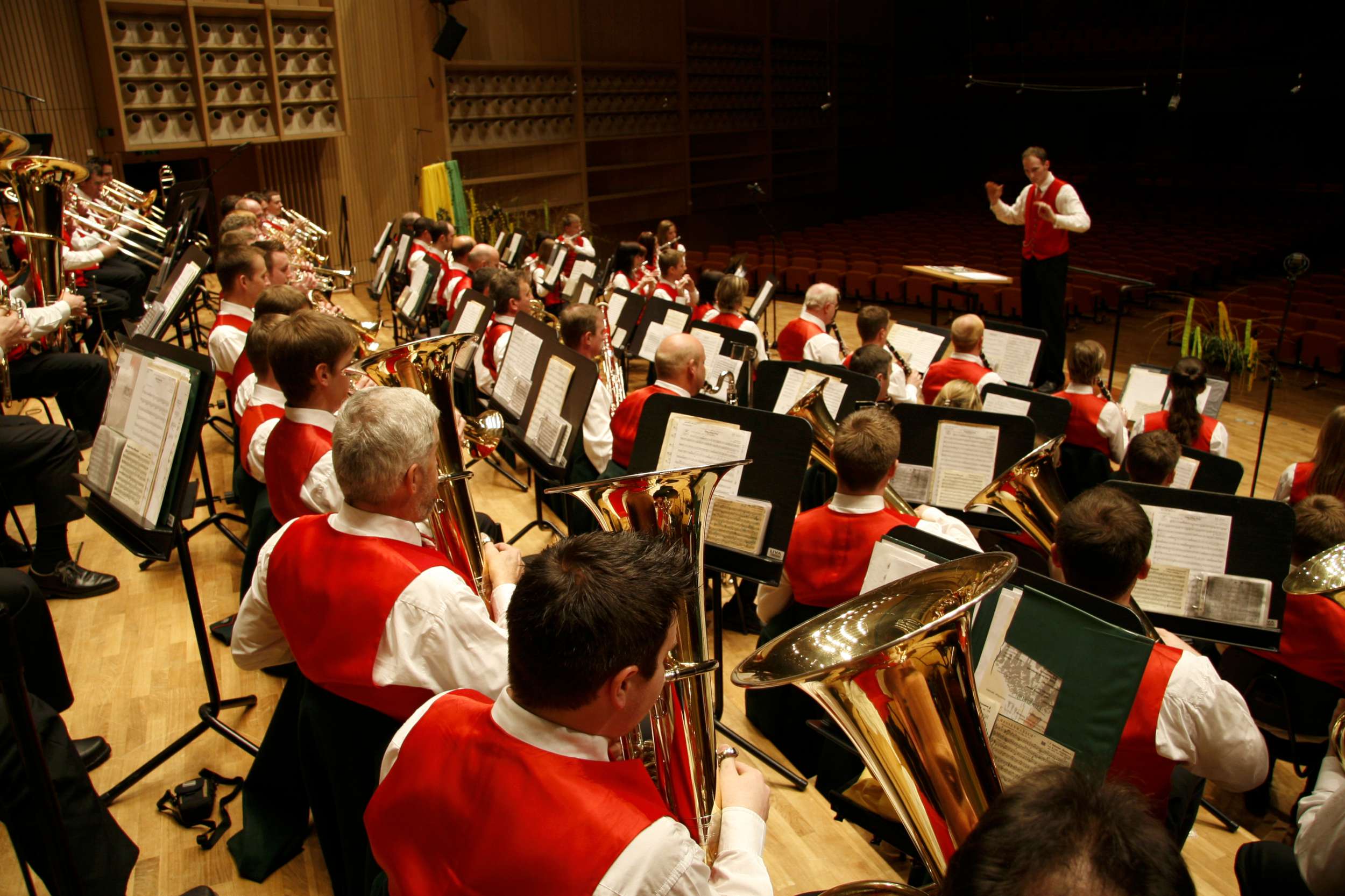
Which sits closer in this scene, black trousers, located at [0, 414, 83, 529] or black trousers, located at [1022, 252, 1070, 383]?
black trousers, located at [0, 414, 83, 529]

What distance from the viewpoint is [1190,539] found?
2848mm

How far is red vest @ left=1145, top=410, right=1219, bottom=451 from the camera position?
180 inches

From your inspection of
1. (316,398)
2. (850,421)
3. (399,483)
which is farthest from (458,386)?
(399,483)

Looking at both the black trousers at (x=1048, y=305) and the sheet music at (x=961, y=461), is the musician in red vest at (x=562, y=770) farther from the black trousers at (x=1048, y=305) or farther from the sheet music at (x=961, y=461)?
the black trousers at (x=1048, y=305)

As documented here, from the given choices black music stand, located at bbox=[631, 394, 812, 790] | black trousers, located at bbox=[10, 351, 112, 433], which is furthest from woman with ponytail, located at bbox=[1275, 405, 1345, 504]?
black trousers, located at bbox=[10, 351, 112, 433]

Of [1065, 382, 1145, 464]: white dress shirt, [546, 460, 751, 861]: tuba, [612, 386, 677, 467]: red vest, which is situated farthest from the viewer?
[1065, 382, 1145, 464]: white dress shirt

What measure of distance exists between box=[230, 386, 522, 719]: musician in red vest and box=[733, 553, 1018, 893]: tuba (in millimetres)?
674

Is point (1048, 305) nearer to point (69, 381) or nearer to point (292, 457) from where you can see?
point (292, 457)

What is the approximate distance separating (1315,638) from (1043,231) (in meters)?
5.62

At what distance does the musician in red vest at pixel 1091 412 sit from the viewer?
4797mm

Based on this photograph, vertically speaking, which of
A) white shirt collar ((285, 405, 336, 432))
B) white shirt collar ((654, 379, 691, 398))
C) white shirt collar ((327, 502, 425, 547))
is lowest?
white shirt collar ((654, 379, 691, 398))

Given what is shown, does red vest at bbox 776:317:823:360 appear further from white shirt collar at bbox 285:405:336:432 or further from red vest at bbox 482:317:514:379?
white shirt collar at bbox 285:405:336:432

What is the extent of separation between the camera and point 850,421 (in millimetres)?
2801

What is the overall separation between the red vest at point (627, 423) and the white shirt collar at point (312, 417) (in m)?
1.47
